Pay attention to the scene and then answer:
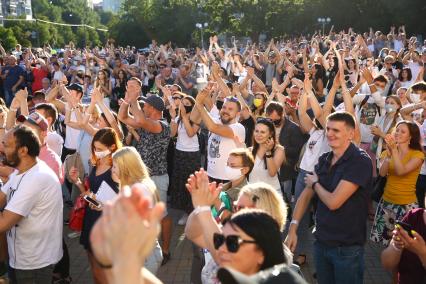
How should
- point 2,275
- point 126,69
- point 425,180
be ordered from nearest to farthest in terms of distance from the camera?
point 2,275 < point 425,180 < point 126,69

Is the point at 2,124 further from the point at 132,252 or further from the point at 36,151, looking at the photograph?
the point at 132,252

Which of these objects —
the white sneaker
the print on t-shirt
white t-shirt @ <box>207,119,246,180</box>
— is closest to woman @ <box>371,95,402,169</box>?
the print on t-shirt

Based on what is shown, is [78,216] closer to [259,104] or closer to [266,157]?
[266,157]

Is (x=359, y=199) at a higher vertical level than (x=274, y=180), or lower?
higher

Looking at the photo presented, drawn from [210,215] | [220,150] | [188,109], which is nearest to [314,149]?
[220,150]

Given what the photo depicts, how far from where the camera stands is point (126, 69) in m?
15.5

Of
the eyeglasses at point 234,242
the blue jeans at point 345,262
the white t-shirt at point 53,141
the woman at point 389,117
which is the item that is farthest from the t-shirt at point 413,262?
the white t-shirt at point 53,141

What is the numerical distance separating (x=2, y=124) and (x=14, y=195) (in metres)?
2.99

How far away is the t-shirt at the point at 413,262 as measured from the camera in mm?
3355

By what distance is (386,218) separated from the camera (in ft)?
17.3

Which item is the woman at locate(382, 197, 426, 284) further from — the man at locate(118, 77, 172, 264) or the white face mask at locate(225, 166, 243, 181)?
the man at locate(118, 77, 172, 264)

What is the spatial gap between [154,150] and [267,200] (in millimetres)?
3071

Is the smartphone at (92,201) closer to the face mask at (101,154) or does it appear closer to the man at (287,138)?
the face mask at (101,154)

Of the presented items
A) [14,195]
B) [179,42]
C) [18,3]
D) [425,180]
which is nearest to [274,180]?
[425,180]
